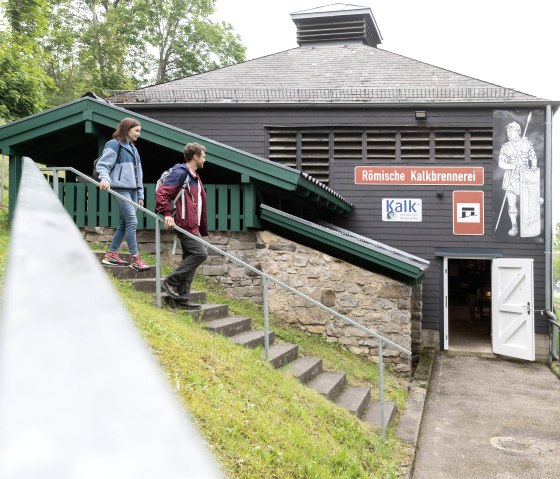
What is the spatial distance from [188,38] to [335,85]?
15739 mm

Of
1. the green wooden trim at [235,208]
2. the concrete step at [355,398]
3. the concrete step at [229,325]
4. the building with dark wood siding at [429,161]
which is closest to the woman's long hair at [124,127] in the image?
Result: the concrete step at [229,325]

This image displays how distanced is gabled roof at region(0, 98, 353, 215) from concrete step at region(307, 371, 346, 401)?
2.99 m

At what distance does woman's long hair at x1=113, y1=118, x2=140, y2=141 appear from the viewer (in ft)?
22.7

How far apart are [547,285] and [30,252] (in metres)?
14.0

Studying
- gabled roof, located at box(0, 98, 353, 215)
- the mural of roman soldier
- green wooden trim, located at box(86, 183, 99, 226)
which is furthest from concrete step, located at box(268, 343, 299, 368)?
the mural of roman soldier

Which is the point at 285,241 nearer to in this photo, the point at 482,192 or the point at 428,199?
the point at 428,199

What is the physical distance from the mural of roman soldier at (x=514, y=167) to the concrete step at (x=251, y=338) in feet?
25.9

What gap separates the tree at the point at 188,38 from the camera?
27.6m

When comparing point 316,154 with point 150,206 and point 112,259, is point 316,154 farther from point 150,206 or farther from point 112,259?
point 112,259

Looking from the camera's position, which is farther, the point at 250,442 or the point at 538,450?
the point at 538,450

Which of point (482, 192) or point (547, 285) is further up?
point (482, 192)

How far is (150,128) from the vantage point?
9750mm

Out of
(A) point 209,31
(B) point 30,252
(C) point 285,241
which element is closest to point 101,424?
(B) point 30,252

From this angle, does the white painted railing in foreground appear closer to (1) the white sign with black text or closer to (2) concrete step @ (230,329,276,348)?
(2) concrete step @ (230,329,276,348)
